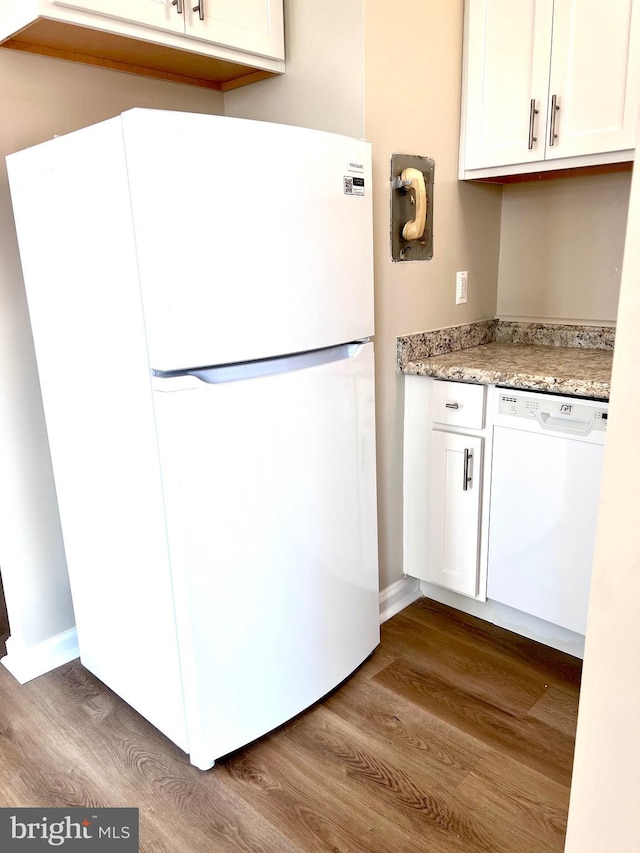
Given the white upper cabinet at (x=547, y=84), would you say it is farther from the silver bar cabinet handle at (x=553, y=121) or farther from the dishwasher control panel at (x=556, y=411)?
the dishwasher control panel at (x=556, y=411)

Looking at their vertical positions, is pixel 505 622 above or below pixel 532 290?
below

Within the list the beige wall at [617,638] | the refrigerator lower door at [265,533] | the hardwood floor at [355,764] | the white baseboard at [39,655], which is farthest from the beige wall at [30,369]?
the beige wall at [617,638]

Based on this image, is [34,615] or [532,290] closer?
[34,615]

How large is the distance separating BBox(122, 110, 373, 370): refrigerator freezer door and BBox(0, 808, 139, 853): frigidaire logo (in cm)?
106

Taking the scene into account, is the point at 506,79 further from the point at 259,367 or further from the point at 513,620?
the point at 513,620

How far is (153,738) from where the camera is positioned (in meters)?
1.76

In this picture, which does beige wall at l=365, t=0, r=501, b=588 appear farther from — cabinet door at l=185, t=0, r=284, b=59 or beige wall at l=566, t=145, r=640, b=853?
beige wall at l=566, t=145, r=640, b=853

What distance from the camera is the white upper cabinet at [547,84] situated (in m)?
1.81

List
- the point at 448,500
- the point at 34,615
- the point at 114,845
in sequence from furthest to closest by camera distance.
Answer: the point at 448,500, the point at 34,615, the point at 114,845

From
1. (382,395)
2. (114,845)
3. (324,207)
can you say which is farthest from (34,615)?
(324,207)

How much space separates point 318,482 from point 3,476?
36.7 inches

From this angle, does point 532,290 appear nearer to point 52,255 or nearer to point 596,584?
point 52,255

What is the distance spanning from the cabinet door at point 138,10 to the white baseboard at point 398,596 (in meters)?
1.83

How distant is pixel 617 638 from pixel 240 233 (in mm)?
1134
